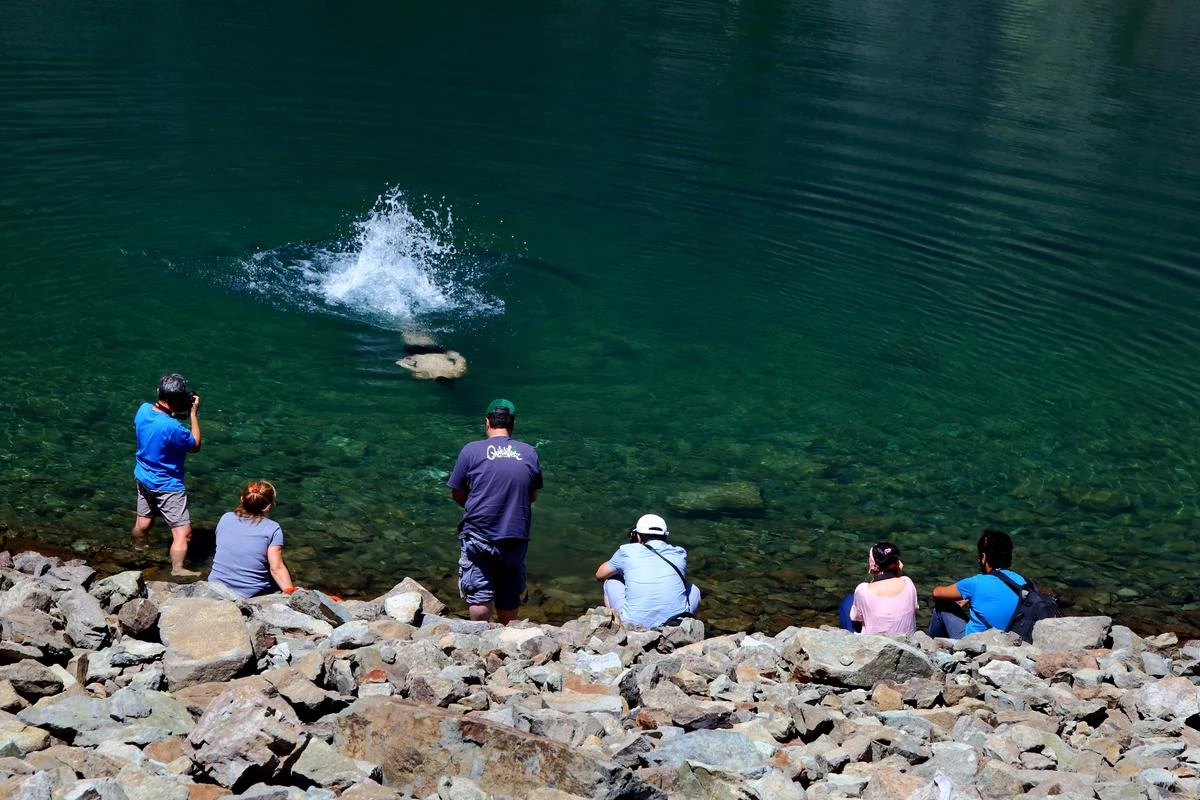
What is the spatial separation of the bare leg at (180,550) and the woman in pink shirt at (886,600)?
23.4 ft

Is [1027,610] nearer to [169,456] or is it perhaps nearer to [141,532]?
[169,456]

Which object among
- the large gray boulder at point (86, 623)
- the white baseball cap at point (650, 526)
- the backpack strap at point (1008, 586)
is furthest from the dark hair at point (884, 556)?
the large gray boulder at point (86, 623)

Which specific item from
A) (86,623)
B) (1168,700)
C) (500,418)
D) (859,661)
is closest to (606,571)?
(500,418)

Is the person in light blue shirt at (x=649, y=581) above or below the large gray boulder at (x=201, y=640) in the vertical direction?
below

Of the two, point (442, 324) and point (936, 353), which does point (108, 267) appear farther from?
A: point (936, 353)

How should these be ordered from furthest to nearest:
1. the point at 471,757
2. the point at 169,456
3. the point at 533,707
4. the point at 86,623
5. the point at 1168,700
A: the point at 169,456
the point at 1168,700
the point at 86,623
the point at 533,707
the point at 471,757

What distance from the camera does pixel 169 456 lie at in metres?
12.9

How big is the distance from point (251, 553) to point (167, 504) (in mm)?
2145

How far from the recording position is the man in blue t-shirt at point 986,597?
39.3 feet

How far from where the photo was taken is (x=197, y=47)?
4106cm

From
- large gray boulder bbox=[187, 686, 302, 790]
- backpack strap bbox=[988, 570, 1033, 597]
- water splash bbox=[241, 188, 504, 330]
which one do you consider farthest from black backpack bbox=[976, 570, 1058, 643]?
water splash bbox=[241, 188, 504, 330]

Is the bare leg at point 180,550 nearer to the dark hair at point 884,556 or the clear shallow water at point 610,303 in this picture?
the clear shallow water at point 610,303

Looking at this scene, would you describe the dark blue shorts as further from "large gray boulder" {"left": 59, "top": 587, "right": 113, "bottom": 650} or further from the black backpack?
the black backpack

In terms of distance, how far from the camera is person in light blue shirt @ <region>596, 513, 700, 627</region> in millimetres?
11883
